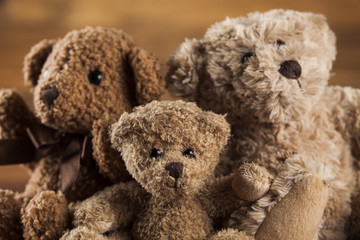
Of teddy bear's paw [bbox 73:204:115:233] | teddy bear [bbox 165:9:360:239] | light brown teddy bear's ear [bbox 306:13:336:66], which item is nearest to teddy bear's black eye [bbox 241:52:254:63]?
teddy bear [bbox 165:9:360:239]

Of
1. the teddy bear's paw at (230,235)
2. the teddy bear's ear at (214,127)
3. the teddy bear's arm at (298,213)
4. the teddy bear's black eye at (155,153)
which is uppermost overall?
the teddy bear's ear at (214,127)

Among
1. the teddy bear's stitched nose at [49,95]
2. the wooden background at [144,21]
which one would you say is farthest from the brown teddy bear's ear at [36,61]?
the wooden background at [144,21]

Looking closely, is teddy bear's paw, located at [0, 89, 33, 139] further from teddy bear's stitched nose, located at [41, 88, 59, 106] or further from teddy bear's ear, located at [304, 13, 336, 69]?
teddy bear's ear, located at [304, 13, 336, 69]

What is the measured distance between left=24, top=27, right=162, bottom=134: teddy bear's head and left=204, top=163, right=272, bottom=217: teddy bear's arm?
0.23m

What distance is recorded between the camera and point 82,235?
0.76 metres

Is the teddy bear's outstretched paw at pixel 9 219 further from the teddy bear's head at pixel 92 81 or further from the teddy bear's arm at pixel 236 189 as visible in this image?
the teddy bear's arm at pixel 236 189

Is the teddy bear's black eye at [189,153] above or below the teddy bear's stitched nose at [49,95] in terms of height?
below

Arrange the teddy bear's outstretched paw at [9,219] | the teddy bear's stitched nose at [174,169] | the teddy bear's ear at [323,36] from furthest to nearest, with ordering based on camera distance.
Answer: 1. the teddy bear's ear at [323,36]
2. the teddy bear's outstretched paw at [9,219]
3. the teddy bear's stitched nose at [174,169]

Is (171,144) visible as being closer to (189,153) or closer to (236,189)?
(189,153)

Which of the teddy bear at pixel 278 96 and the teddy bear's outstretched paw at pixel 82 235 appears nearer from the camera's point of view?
the teddy bear's outstretched paw at pixel 82 235

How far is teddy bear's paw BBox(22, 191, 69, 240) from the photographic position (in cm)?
79

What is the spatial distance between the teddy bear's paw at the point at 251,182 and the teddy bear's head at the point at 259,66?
0.48 ft

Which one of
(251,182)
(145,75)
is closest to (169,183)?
(251,182)

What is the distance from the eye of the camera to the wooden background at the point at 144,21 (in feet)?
4.34
